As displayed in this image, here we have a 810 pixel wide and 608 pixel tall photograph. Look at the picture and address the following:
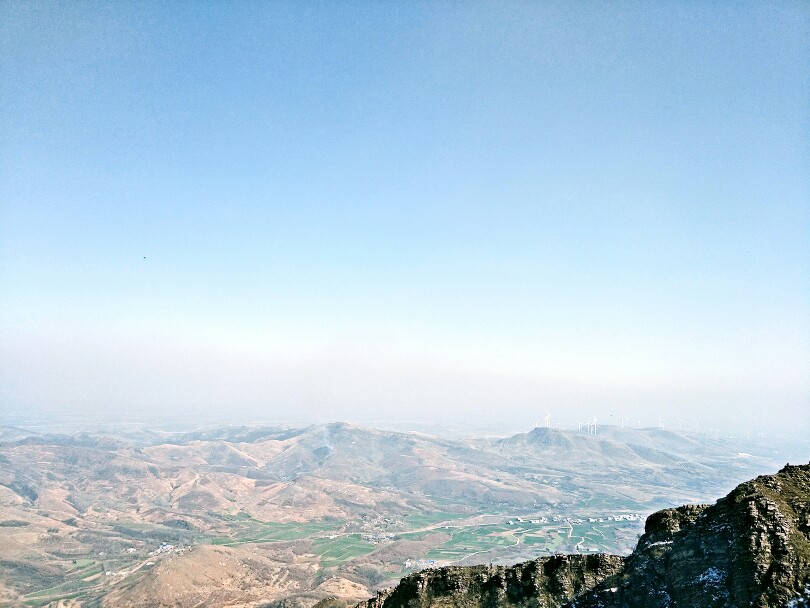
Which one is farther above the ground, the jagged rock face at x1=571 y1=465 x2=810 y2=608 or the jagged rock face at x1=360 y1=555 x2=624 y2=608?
the jagged rock face at x1=571 y1=465 x2=810 y2=608

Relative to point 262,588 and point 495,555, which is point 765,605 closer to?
point 262,588

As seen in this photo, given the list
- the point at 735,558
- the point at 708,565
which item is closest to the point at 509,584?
the point at 708,565

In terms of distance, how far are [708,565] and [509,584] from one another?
69.2 ft

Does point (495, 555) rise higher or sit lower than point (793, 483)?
lower

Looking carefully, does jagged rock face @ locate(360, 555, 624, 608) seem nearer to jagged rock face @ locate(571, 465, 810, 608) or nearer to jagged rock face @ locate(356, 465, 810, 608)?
jagged rock face @ locate(356, 465, 810, 608)

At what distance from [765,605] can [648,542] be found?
1420 cm

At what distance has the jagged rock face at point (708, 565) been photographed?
2844 centimetres

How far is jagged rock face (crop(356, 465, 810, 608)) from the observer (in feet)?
93.3

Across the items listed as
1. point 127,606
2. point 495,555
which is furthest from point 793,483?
point 495,555

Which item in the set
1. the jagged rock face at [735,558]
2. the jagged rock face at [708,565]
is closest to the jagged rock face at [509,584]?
the jagged rock face at [708,565]

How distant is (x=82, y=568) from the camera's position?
178m

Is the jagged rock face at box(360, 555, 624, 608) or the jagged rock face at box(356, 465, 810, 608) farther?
the jagged rock face at box(360, 555, 624, 608)

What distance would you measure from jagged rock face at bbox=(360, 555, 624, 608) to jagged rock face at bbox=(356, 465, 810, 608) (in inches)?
3.6

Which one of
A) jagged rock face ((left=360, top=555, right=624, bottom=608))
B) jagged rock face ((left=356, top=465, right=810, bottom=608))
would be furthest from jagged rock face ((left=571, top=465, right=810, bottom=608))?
jagged rock face ((left=360, top=555, right=624, bottom=608))
